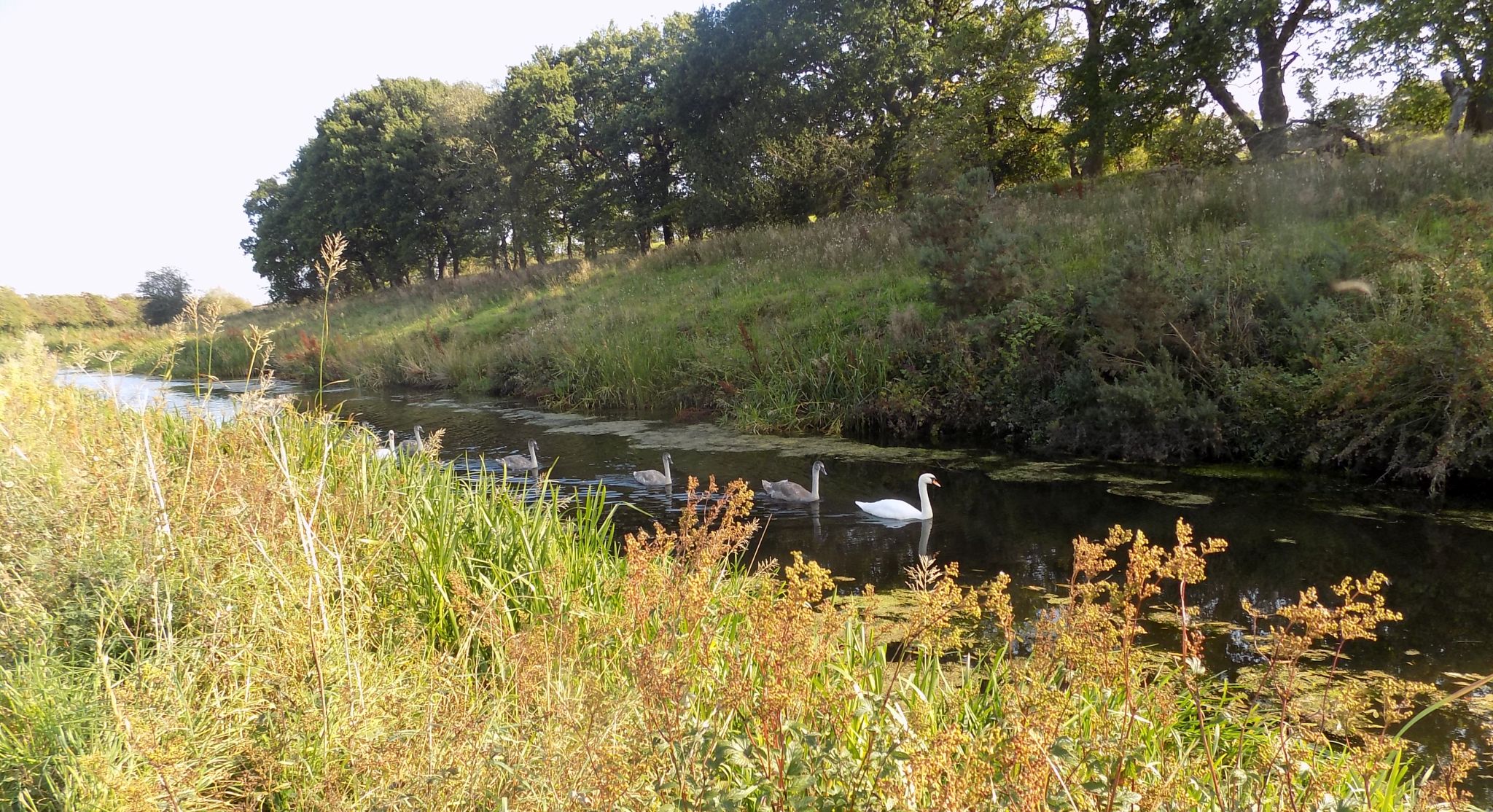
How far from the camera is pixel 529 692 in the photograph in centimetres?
223

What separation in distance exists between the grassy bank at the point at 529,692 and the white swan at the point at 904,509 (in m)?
3.81

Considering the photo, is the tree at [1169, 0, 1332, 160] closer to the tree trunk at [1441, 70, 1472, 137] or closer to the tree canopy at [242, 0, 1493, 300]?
the tree canopy at [242, 0, 1493, 300]

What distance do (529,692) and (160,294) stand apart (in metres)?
49.7

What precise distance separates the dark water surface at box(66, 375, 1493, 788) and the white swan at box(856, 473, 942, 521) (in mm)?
98

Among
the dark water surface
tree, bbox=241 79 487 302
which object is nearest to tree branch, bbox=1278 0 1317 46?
the dark water surface

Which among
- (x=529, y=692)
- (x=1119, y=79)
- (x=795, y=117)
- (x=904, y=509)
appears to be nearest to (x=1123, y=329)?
(x=904, y=509)

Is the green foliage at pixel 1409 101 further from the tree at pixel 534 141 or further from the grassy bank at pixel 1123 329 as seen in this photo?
the tree at pixel 534 141

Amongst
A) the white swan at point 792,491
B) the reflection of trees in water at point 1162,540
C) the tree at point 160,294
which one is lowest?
the reflection of trees in water at point 1162,540

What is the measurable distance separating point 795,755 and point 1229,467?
8358 millimetres

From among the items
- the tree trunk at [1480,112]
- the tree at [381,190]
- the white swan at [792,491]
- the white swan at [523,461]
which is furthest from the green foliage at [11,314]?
the tree trunk at [1480,112]

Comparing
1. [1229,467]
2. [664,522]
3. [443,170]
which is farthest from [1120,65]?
[443,170]

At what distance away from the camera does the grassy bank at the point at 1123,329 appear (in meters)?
7.77

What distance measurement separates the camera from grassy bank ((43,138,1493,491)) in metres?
7.77

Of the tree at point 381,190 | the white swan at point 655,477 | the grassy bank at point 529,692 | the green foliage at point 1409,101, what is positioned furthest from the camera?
the tree at point 381,190
